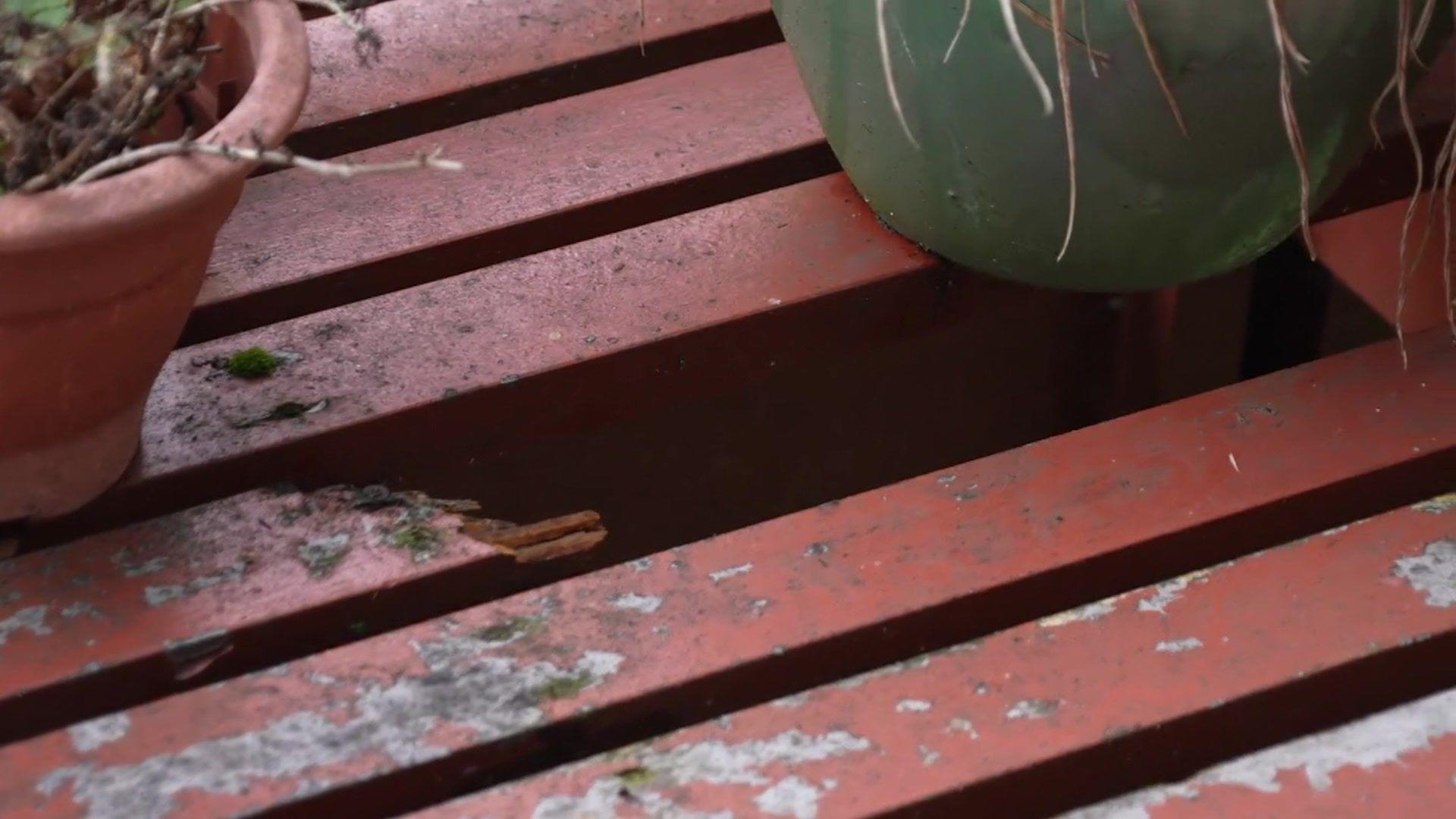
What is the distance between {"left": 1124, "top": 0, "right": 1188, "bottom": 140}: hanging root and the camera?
81 cm

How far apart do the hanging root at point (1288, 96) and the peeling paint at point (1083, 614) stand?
24cm

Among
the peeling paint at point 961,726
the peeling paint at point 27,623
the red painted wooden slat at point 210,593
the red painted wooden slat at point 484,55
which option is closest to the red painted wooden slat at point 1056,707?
the peeling paint at point 961,726

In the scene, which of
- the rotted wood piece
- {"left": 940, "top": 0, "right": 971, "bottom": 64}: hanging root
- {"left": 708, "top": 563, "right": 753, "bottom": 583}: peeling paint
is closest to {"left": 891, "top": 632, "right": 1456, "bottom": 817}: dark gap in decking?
{"left": 708, "top": 563, "right": 753, "bottom": 583}: peeling paint

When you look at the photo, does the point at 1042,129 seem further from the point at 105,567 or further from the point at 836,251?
the point at 105,567

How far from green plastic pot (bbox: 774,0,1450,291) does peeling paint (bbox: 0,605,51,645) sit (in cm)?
59

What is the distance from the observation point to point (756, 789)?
785 millimetres

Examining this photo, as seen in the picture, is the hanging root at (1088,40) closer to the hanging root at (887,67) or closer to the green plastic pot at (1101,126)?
the green plastic pot at (1101,126)

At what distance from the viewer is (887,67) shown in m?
0.88

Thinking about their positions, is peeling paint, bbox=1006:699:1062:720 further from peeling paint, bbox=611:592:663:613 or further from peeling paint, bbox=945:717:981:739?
peeling paint, bbox=611:592:663:613

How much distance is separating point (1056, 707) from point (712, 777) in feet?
0.62

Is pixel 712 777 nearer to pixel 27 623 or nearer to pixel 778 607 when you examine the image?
pixel 778 607

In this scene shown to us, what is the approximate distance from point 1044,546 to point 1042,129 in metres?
0.25

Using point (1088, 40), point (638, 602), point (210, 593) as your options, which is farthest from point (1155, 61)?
point (210, 593)

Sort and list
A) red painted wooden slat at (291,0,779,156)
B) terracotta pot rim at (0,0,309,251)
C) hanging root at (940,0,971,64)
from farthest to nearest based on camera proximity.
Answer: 1. red painted wooden slat at (291,0,779,156)
2. hanging root at (940,0,971,64)
3. terracotta pot rim at (0,0,309,251)
